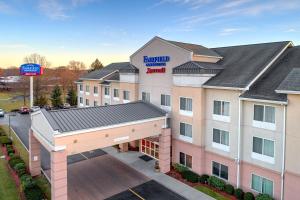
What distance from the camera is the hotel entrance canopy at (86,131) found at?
2045 centimetres

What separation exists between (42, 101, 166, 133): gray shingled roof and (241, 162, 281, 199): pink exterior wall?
10480mm

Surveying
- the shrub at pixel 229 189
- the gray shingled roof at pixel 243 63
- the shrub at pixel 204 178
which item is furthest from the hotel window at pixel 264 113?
the shrub at pixel 204 178

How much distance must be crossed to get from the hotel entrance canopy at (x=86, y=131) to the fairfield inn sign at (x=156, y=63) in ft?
16.3

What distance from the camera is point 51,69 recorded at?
109312 mm

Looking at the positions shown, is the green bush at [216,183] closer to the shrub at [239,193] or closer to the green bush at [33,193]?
the shrub at [239,193]

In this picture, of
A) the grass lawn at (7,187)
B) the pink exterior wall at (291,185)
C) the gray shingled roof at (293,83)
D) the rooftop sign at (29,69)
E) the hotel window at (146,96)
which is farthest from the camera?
the rooftop sign at (29,69)

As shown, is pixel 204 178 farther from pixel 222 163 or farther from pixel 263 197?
pixel 263 197

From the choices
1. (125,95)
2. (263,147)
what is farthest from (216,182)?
(125,95)

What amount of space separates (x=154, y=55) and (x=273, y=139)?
17553mm

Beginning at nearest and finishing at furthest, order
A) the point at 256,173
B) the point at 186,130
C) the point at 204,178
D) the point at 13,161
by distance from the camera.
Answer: the point at 256,173 < the point at 204,178 < the point at 186,130 < the point at 13,161

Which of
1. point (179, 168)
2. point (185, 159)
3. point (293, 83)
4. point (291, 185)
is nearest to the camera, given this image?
point (293, 83)

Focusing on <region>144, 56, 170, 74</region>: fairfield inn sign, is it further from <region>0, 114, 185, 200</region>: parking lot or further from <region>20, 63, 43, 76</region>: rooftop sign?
<region>20, 63, 43, 76</region>: rooftop sign

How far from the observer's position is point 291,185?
64.0 feet

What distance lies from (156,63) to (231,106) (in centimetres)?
1196
